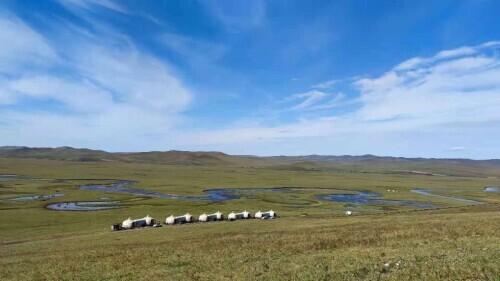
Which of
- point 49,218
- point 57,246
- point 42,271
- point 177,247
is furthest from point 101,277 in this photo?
point 49,218

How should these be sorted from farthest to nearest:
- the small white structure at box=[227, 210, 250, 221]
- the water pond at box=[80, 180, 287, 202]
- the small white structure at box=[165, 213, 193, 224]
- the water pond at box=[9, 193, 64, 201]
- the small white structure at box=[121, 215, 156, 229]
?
the water pond at box=[80, 180, 287, 202] < the water pond at box=[9, 193, 64, 201] < the small white structure at box=[227, 210, 250, 221] < the small white structure at box=[165, 213, 193, 224] < the small white structure at box=[121, 215, 156, 229]

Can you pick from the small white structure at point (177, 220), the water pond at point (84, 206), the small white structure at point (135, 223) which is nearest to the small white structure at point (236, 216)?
the small white structure at point (177, 220)

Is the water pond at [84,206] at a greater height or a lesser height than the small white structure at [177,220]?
lesser

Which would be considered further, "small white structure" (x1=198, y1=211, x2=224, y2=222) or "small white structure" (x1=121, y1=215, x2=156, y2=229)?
"small white structure" (x1=198, y1=211, x2=224, y2=222)

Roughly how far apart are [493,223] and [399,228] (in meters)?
6.27

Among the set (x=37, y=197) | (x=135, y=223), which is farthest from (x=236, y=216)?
(x=37, y=197)

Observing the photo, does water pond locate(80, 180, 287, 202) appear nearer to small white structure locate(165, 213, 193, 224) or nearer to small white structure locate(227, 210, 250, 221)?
small white structure locate(227, 210, 250, 221)

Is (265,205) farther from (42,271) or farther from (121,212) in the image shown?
(42,271)

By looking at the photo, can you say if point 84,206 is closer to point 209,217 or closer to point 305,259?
point 209,217

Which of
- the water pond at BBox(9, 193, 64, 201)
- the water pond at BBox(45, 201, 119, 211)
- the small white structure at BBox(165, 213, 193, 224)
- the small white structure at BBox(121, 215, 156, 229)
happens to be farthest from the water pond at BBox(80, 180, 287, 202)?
the small white structure at BBox(121, 215, 156, 229)

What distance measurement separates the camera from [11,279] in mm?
21859

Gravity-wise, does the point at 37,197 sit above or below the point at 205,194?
above

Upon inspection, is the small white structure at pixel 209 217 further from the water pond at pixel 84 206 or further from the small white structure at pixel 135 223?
the water pond at pixel 84 206

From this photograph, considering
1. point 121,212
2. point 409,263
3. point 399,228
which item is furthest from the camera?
point 121,212
